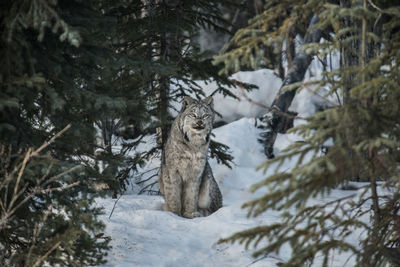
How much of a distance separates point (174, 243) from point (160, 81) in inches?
123

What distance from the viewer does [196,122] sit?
6.69m

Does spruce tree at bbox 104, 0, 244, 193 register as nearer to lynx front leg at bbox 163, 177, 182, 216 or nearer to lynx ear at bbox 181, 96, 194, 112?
lynx ear at bbox 181, 96, 194, 112

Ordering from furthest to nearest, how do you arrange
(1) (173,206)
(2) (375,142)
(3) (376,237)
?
(1) (173,206) < (3) (376,237) < (2) (375,142)

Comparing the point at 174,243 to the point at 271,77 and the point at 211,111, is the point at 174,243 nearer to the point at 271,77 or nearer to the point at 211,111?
the point at 211,111

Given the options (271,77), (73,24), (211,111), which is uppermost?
(271,77)

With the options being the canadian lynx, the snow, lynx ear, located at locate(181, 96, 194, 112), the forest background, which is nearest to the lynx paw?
the canadian lynx

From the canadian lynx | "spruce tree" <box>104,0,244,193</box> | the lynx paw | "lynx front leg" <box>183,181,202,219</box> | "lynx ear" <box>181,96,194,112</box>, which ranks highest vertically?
"spruce tree" <box>104,0,244,193</box>

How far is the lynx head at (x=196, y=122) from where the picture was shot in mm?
6727

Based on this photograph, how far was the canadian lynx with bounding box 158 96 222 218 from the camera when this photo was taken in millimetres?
6781

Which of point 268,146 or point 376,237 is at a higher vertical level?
point 268,146

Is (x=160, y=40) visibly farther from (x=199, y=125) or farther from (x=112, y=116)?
(x=112, y=116)

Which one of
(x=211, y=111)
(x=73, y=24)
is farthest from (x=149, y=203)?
(x=73, y=24)

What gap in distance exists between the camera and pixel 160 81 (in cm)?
761

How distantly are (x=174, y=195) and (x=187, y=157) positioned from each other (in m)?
0.63
